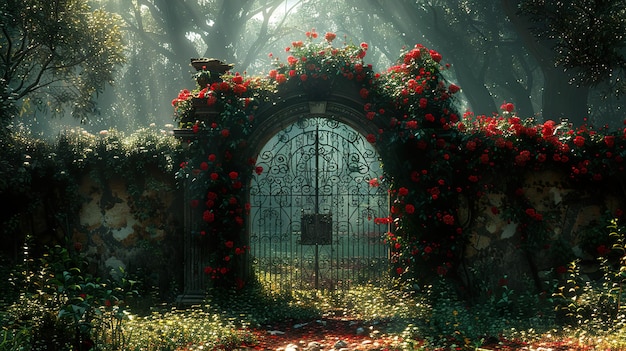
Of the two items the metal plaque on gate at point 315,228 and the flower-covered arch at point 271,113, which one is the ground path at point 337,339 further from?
the metal plaque on gate at point 315,228

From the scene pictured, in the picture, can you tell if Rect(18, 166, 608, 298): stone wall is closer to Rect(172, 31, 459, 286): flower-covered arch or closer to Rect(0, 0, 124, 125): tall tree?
Rect(172, 31, 459, 286): flower-covered arch

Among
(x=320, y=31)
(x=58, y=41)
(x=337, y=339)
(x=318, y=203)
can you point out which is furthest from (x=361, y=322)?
(x=320, y=31)

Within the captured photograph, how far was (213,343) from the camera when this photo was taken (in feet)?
20.7

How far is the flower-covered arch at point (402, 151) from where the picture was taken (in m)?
8.82

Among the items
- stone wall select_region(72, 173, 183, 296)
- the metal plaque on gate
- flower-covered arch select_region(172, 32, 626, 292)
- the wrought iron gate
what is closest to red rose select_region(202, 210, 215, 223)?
flower-covered arch select_region(172, 32, 626, 292)

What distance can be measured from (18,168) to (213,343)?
4780 millimetres

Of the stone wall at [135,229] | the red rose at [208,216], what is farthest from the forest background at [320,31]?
the red rose at [208,216]

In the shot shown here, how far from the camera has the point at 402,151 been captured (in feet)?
29.7

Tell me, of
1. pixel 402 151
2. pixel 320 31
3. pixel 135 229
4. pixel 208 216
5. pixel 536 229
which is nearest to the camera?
pixel 208 216

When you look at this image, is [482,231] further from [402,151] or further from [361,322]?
[361,322]

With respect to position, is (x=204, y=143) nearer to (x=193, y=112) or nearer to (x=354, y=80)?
(x=193, y=112)

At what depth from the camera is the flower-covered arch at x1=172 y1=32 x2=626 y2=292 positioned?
347 inches

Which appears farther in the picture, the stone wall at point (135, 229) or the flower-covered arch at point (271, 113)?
the stone wall at point (135, 229)

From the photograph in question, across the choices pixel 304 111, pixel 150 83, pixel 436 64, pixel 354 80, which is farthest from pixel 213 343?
pixel 150 83
